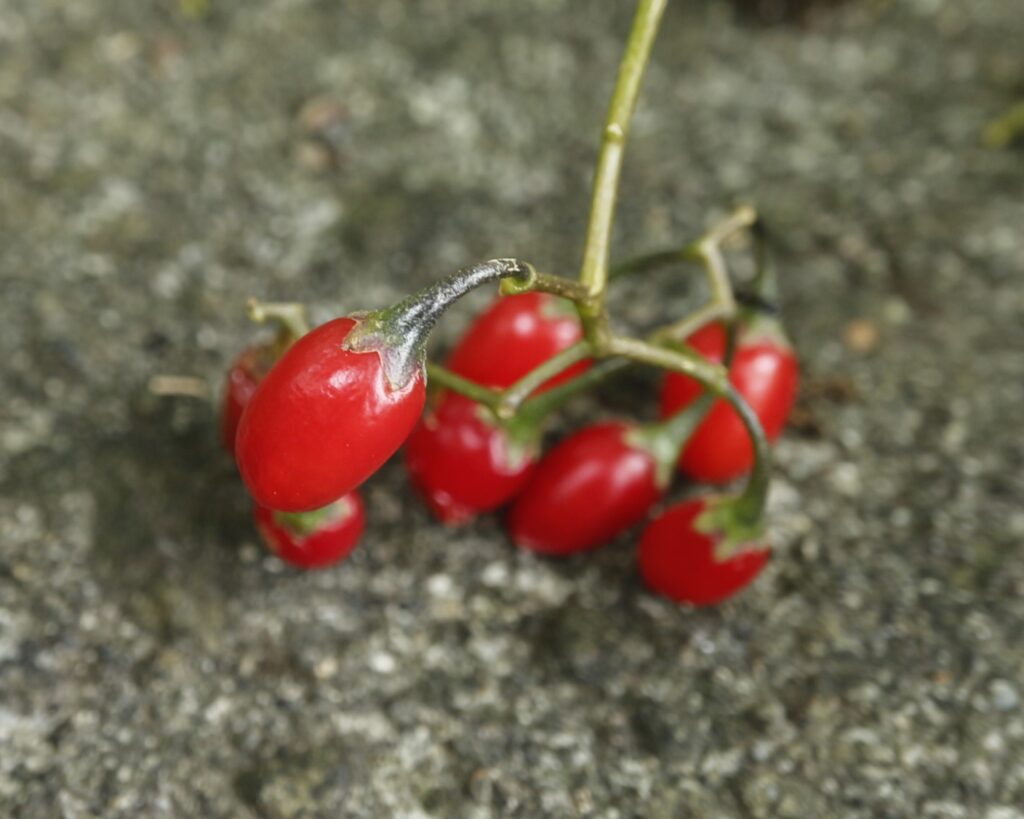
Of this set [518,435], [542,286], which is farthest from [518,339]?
[542,286]

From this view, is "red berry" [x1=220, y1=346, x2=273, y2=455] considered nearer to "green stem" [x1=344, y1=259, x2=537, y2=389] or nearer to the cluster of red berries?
the cluster of red berries

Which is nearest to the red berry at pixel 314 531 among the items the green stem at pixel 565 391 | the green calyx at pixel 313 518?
the green calyx at pixel 313 518

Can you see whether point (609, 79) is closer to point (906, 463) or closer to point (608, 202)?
point (906, 463)

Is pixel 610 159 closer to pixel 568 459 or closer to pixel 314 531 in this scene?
pixel 568 459

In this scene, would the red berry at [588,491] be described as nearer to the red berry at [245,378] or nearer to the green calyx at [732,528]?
the green calyx at [732,528]

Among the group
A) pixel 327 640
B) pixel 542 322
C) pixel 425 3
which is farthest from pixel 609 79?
pixel 327 640

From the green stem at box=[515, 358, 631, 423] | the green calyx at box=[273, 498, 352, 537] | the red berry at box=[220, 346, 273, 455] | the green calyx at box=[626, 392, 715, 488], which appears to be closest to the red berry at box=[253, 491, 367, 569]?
the green calyx at box=[273, 498, 352, 537]
